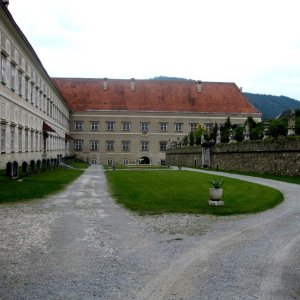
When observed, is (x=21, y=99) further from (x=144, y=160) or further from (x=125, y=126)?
(x=144, y=160)

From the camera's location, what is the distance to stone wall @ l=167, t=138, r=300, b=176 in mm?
25250

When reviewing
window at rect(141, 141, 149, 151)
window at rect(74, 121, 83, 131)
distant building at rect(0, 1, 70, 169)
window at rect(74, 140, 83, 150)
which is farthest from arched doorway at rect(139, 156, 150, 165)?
distant building at rect(0, 1, 70, 169)

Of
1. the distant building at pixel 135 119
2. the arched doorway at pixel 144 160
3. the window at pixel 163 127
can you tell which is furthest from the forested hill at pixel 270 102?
the arched doorway at pixel 144 160

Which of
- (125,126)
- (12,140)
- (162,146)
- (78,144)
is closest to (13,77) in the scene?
(12,140)

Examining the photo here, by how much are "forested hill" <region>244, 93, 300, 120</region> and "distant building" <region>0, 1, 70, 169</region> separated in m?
119

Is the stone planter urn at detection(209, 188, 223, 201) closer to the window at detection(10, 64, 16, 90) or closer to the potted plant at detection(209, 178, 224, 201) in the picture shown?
the potted plant at detection(209, 178, 224, 201)

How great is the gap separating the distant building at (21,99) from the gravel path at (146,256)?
641 inches

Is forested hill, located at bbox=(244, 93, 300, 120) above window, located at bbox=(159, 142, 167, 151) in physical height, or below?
above

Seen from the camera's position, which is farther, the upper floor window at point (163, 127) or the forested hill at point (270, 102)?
the forested hill at point (270, 102)

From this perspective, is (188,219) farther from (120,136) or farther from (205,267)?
(120,136)

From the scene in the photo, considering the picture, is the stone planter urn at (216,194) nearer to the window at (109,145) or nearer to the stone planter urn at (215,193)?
the stone planter urn at (215,193)

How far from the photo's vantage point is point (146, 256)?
727 cm

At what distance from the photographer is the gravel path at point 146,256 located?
18.3 ft

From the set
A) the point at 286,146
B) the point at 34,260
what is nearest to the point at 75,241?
the point at 34,260
